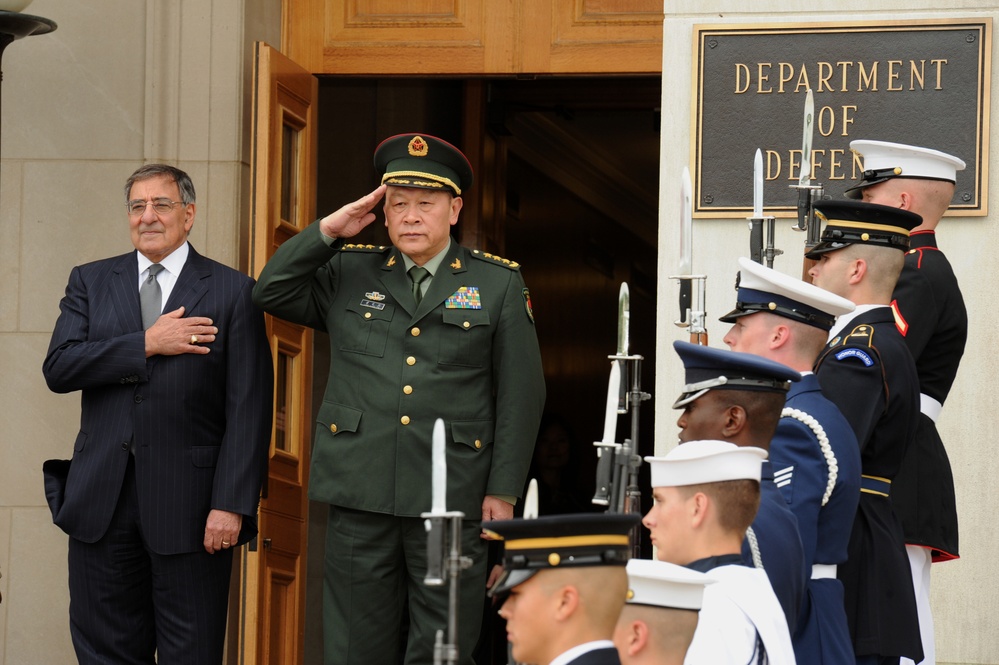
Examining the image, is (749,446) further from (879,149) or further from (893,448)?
(879,149)

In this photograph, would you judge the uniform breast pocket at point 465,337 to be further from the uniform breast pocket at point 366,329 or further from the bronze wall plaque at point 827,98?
the bronze wall plaque at point 827,98

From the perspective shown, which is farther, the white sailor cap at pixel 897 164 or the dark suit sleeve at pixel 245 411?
the dark suit sleeve at pixel 245 411

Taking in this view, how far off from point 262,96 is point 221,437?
1943 mm

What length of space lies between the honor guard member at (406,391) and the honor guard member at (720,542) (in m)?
1.98

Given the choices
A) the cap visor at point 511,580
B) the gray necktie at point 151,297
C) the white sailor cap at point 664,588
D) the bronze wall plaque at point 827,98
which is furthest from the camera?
the bronze wall plaque at point 827,98

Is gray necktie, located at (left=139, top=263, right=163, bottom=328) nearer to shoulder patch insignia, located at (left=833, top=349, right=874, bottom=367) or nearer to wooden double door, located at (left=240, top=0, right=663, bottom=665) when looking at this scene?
wooden double door, located at (left=240, top=0, right=663, bottom=665)

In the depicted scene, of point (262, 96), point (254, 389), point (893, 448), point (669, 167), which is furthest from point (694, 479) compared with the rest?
point (262, 96)

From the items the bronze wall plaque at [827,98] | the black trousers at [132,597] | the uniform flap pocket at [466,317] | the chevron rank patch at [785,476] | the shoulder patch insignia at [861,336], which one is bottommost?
the black trousers at [132,597]

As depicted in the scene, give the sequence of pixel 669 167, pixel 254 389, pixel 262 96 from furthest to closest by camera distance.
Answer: pixel 262 96
pixel 669 167
pixel 254 389

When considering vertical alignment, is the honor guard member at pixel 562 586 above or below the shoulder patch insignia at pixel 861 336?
below

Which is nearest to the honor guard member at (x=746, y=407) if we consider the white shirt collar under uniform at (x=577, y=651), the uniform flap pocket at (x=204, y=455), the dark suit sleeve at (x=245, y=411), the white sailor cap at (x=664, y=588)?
the white sailor cap at (x=664, y=588)

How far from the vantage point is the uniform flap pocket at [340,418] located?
19.1 feet

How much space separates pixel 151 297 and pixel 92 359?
355 millimetres

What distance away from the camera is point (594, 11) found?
805 centimetres
